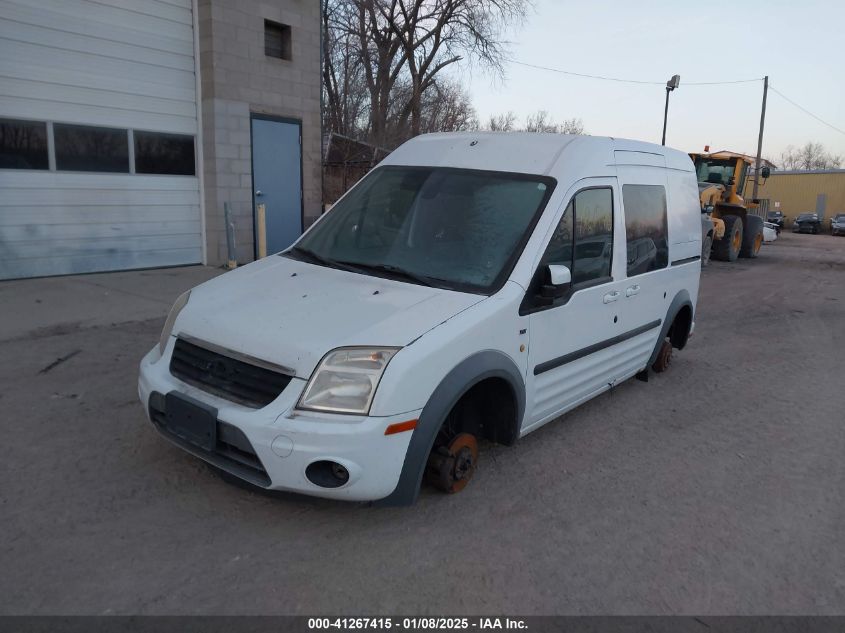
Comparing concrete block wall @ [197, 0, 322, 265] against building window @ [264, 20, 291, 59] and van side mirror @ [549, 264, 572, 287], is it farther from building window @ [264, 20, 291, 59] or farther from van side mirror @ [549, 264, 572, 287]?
van side mirror @ [549, 264, 572, 287]

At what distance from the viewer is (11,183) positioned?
8883 mm

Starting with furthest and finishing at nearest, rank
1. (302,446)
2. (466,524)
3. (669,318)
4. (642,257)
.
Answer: (669,318)
(642,257)
(466,524)
(302,446)

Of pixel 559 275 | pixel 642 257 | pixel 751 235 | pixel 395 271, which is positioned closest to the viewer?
pixel 559 275

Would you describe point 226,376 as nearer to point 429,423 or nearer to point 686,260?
point 429,423

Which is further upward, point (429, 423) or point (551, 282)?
point (551, 282)

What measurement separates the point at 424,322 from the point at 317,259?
1275 millimetres

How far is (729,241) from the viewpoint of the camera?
700 inches

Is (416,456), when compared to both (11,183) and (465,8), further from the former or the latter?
(465,8)

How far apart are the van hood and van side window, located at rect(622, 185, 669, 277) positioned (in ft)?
6.17

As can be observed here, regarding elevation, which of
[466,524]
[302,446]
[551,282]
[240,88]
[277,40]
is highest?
[277,40]

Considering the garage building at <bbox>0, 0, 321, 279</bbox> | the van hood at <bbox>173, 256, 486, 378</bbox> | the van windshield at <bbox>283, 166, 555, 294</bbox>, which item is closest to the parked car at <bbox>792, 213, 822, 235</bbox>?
the garage building at <bbox>0, 0, 321, 279</bbox>

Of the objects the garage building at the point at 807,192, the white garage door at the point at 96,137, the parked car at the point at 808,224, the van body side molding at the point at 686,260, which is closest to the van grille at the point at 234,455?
the van body side molding at the point at 686,260

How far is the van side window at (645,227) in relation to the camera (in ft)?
15.7

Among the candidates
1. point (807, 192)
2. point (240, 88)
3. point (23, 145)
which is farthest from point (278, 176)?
point (807, 192)
